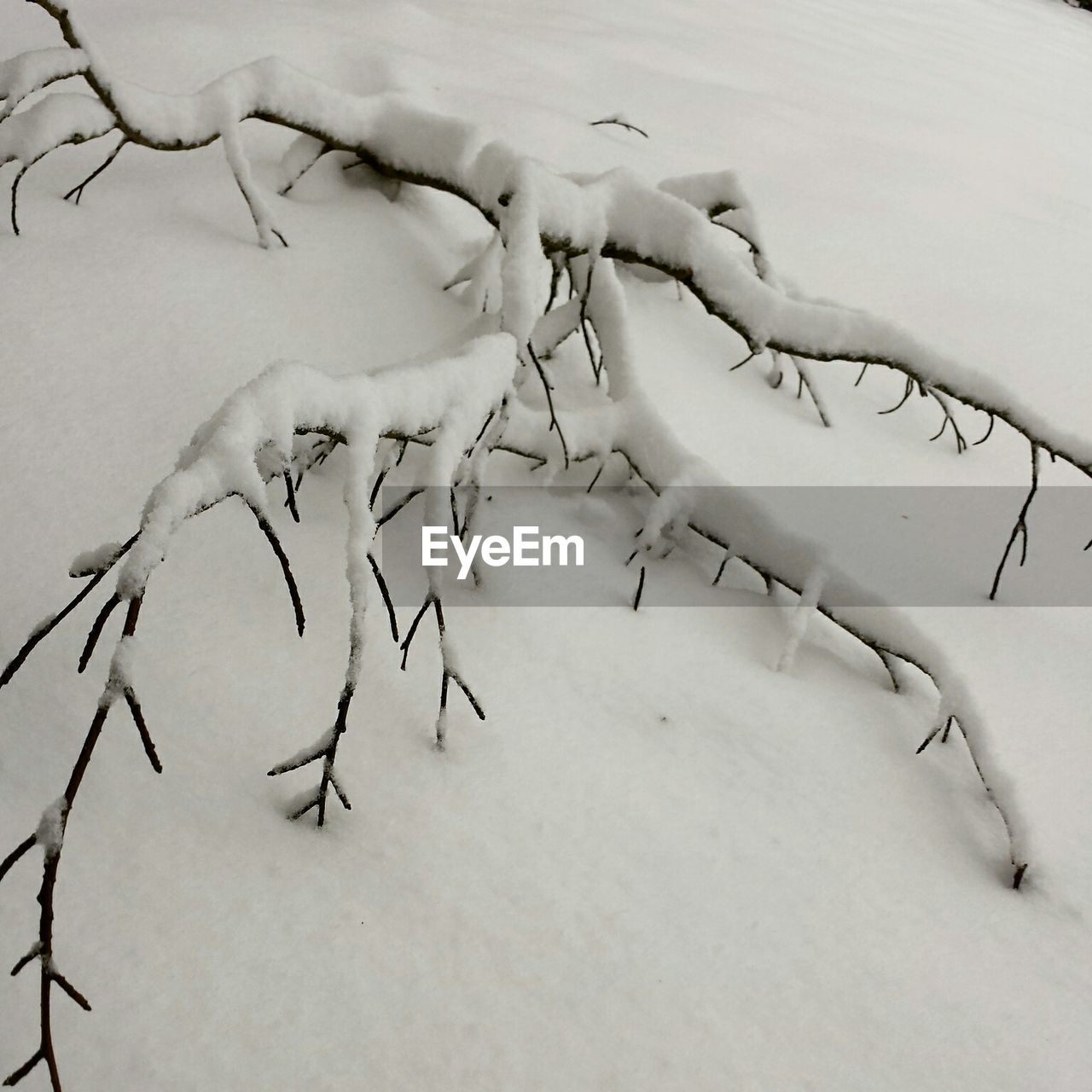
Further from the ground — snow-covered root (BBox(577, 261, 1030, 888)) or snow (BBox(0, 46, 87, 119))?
snow (BBox(0, 46, 87, 119))

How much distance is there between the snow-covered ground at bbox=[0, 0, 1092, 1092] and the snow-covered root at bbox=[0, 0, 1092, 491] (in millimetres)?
120

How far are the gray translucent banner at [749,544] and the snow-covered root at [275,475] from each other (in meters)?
0.15

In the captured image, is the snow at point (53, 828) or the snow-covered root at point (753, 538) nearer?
the snow at point (53, 828)

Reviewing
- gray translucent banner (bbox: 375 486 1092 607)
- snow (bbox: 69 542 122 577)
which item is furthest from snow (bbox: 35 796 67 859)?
gray translucent banner (bbox: 375 486 1092 607)

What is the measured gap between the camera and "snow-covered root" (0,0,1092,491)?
1176 millimetres

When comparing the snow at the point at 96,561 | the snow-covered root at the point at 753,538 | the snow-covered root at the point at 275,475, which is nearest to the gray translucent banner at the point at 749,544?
the snow-covered root at the point at 753,538

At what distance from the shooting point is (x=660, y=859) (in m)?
0.87

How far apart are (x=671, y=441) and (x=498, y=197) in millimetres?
400

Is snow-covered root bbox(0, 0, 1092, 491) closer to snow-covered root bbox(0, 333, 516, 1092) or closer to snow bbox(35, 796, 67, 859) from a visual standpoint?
snow-covered root bbox(0, 333, 516, 1092)

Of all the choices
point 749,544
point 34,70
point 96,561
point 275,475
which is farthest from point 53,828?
point 34,70

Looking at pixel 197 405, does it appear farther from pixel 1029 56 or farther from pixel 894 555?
pixel 1029 56

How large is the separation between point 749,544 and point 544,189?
0.52 metres

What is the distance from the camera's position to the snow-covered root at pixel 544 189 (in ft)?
3.86

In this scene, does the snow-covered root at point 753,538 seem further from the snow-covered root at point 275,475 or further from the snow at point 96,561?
the snow at point 96,561
